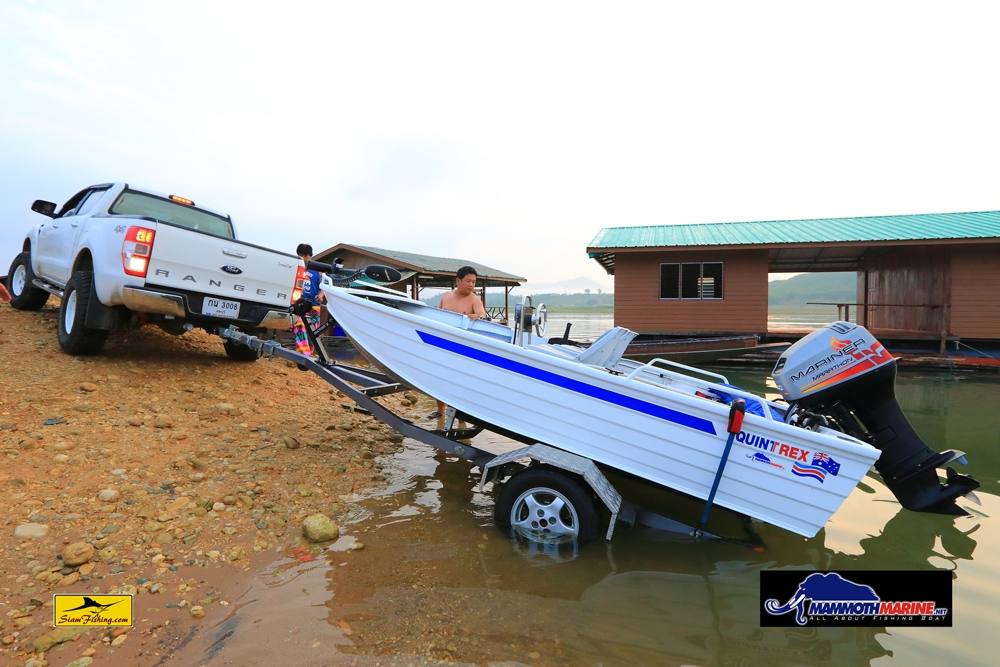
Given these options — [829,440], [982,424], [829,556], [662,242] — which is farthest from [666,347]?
[829,440]

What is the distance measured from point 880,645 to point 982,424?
6.41 metres

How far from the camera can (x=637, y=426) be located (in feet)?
10.1

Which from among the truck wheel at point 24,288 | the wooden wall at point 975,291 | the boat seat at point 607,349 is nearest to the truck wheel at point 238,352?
the truck wheel at point 24,288

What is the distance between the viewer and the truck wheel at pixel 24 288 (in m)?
6.75

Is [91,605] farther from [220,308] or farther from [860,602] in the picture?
[860,602]

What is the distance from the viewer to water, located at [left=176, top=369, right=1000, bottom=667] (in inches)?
92.3

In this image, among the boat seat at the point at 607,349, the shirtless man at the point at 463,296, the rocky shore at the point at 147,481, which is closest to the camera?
the rocky shore at the point at 147,481

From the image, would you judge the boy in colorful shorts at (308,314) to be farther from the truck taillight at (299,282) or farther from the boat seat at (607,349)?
the boat seat at (607,349)

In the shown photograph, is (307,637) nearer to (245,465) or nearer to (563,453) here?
(563,453)

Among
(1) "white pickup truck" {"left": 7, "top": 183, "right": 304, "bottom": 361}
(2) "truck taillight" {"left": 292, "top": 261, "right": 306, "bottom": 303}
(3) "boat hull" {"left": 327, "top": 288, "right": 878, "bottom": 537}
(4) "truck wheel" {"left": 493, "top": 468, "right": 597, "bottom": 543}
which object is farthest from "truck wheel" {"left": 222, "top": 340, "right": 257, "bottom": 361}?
(4) "truck wheel" {"left": 493, "top": 468, "right": 597, "bottom": 543}

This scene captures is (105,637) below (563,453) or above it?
below

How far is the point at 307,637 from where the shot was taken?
2305 mm

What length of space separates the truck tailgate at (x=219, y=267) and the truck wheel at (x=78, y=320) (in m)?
0.93

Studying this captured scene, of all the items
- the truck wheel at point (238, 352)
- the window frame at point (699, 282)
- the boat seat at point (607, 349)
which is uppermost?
the window frame at point (699, 282)
